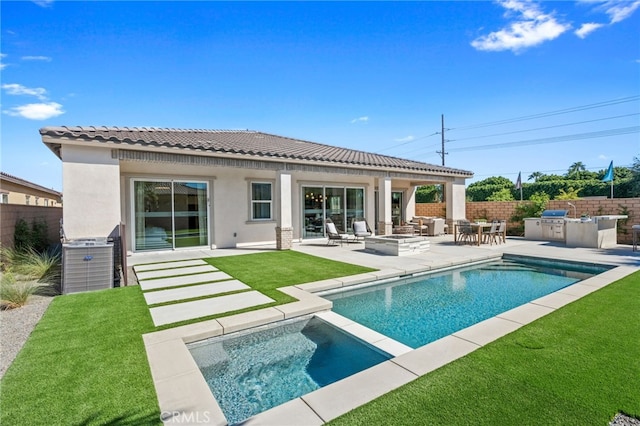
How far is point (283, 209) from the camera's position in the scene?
1296cm

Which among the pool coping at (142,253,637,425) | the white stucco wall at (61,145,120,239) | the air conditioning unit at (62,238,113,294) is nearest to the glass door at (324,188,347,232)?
the white stucco wall at (61,145,120,239)

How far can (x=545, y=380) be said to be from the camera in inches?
125

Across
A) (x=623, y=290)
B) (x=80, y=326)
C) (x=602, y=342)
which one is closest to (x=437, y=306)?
(x=602, y=342)

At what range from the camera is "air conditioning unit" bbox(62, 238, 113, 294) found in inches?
267

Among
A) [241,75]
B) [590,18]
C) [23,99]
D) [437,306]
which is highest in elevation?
[590,18]

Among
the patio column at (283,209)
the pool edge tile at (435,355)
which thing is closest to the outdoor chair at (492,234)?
the patio column at (283,209)

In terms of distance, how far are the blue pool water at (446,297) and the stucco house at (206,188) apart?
20.8ft

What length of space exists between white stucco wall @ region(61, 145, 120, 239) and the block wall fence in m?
19.7

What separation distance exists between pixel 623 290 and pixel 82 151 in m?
13.7

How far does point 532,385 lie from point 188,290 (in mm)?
6325

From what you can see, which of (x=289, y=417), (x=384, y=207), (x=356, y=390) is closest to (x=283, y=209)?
(x=384, y=207)

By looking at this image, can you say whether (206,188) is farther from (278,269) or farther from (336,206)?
(336,206)

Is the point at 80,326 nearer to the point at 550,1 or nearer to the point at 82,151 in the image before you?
the point at 82,151

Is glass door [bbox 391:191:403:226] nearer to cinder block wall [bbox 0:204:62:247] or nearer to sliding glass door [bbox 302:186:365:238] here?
sliding glass door [bbox 302:186:365:238]
